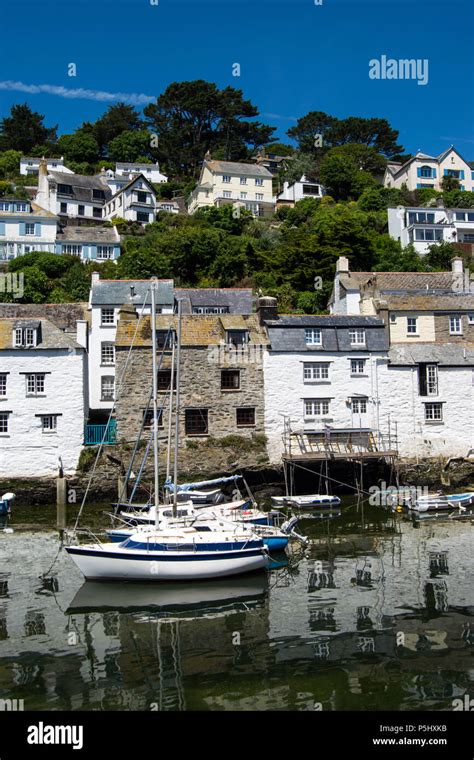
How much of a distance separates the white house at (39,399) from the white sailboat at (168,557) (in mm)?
14801

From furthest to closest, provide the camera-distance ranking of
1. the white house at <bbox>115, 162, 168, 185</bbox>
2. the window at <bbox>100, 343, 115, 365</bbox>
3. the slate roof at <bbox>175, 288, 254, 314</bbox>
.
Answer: the white house at <bbox>115, 162, 168, 185</bbox> < the slate roof at <bbox>175, 288, 254, 314</bbox> < the window at <bbox>100, 343, 115, 365</bbox>

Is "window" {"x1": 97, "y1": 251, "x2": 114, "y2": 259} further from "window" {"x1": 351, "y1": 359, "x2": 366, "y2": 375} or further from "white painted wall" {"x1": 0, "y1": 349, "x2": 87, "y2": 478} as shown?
"window" {"x1": 351, "y1": 359, "x2": 366, "y2": 375}

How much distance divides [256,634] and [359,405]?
2292 centimetres

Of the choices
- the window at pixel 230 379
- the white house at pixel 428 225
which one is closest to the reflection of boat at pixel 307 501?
the window at pixel 230 379

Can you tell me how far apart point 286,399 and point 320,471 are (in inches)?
177

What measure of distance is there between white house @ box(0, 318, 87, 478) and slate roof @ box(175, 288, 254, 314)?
1363 cm

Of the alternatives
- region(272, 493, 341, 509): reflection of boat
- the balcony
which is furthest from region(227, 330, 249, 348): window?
region(272, 493, 341, 509): reflection of boat

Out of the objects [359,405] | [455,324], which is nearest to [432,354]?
[359,405]

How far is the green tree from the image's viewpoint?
113 metres

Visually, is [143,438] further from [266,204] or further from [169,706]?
[266,204]

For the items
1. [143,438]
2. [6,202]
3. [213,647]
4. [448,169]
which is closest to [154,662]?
[213,647]

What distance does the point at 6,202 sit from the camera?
74.2 metres

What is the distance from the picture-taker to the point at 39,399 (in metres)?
36.8

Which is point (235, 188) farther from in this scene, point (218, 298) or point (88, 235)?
point (218, 298)
